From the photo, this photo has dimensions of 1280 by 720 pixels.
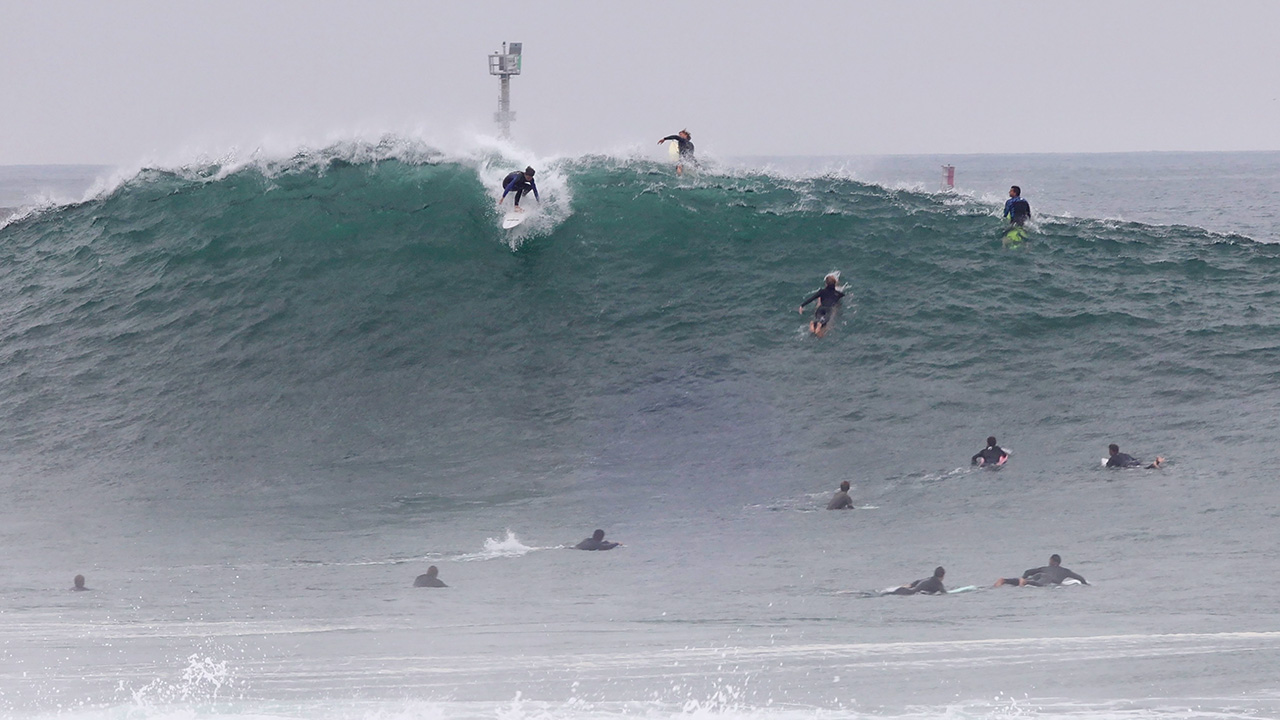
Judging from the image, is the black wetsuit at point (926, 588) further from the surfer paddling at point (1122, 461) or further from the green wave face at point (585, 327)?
the surfer paddling at point (1122, 461)

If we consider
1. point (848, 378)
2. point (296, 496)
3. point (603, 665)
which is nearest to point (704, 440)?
point (848, 378)

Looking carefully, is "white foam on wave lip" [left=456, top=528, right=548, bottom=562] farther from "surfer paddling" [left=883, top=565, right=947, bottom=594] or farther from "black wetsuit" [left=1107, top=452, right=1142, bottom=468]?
"black wetsuit" [left=1107, top=452, right=1142, bottom=468]

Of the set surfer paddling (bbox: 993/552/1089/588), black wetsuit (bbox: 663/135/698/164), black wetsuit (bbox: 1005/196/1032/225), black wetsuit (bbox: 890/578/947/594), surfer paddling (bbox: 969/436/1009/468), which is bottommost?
black wetsuit (bbox: 890/578/947/594)

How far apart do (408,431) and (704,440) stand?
195 inches

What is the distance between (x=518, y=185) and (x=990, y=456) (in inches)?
478

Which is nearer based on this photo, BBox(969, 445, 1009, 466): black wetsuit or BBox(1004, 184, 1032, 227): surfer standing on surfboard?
BBox(969, 445, 1009, 466): black wetsuit

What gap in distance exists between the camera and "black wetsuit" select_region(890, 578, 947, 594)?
1323 cm

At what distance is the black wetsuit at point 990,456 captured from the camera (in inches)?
674

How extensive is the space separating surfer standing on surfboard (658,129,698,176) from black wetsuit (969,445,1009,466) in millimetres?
13225

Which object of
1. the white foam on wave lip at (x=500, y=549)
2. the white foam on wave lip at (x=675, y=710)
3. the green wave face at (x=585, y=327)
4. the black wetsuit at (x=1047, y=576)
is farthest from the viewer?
the green wave face at (x=585, y=327)

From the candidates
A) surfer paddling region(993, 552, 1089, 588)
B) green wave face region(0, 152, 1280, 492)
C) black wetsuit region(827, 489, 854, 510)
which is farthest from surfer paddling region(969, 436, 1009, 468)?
surfer paddling region(993, 552, 1089, 588)

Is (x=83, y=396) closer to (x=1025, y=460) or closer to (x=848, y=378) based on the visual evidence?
(x=848, y=378)

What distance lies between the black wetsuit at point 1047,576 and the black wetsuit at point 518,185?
14.3 metres

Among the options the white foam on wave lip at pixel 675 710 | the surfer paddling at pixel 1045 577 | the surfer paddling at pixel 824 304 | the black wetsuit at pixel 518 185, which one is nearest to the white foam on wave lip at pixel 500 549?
the white foam on wave lip at pixel 675 710
